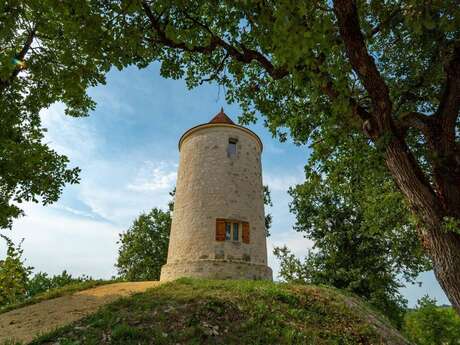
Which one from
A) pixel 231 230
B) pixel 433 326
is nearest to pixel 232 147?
pixel 231 230

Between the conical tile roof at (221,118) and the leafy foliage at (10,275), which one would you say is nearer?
the leafy foliage at (10,275)

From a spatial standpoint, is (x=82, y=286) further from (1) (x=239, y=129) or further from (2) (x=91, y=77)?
(1) (x=239, y=129)

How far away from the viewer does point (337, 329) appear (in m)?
8.23

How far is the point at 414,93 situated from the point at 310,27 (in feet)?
15.0

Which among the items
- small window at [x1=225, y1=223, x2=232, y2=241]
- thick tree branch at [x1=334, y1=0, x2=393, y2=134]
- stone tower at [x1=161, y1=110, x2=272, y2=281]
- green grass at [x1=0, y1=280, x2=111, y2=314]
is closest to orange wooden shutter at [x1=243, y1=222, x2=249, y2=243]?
stone tower at [x1=161, y1=110, x2=272, y2=281]

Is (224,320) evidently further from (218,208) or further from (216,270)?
(218,208)

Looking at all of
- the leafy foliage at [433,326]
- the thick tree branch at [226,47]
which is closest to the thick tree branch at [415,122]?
the thick tree branch at [226,47]

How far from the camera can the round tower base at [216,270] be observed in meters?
14.3

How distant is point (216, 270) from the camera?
14336mm

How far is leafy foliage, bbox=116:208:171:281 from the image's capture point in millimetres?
24672

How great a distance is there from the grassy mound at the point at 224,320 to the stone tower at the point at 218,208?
14.0 ft

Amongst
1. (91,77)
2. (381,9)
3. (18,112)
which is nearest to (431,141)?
(381,9)

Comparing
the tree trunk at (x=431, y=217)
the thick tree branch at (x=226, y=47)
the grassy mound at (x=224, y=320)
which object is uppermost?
the thick tree branch at (x=226, y=47)

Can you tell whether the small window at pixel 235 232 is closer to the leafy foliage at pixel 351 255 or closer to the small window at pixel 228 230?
the small window at pixel 228 230
